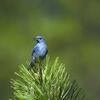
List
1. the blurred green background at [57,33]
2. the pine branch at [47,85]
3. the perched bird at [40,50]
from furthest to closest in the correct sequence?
1. the blurred green background at [57,33]
2. the perched bird at [40,50]
3. the pine branch at [47,85]

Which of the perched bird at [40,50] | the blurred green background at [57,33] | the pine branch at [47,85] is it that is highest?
the blurred green background at [57,33]

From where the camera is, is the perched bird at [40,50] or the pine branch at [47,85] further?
the perched bird at [40,50]

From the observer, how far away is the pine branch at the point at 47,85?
1913 mm

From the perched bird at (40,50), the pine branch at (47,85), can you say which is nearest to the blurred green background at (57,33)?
the perched bird at (40,50)

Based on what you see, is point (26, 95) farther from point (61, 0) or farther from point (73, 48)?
point (61, 0)

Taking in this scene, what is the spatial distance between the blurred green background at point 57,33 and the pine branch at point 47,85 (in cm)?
763

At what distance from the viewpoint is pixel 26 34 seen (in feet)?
37.4

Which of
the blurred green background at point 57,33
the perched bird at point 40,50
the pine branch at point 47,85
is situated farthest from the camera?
the blurred green background at point 57,33

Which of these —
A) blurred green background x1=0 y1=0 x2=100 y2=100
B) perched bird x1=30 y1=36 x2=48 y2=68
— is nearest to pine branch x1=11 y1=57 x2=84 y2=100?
perched bird x1=30 y1=36 x2=48 y2=68

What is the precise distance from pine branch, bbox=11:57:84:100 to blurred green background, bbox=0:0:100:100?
7635mm

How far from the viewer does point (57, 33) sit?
37.3 ft

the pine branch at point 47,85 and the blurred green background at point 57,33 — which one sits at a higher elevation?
the blurred green background at point 57,33

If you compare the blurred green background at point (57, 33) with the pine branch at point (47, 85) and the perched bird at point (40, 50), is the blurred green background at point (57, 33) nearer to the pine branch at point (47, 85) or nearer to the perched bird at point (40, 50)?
the perched bird at point (40, 50)

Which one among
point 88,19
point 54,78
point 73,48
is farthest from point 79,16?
point 54,78
